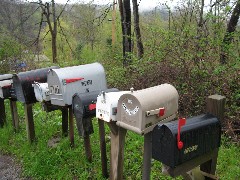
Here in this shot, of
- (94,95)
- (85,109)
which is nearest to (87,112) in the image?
(85,109)

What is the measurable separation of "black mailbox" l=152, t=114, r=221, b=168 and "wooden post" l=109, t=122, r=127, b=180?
0.74m

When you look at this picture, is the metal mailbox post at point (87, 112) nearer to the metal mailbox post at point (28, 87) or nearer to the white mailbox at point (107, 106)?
the white mailbox at point (107, 106)

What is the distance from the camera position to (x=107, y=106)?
8.34 feet

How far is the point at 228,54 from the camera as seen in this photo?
15.1ft

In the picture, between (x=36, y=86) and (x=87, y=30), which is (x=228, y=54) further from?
(x=87, y=30)

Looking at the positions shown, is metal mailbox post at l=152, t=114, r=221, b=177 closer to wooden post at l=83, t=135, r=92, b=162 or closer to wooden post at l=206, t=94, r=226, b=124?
wooden post at l=206, t=94, r=226, b=124

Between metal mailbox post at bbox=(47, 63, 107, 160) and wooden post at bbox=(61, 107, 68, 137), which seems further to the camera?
wooden post at bbox=(61, 107, 68, 137)

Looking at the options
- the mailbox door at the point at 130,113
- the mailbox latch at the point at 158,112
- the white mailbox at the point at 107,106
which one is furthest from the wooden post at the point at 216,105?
the white mailbox at the point at 107,106

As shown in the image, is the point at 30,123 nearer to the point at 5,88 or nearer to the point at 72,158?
the point at 5,88

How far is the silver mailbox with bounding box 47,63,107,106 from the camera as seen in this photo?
3.29m

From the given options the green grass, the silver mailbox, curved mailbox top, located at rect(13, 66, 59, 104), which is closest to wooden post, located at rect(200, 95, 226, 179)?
the green grass

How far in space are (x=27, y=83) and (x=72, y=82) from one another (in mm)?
1016

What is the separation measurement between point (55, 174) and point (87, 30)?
65.9 ft

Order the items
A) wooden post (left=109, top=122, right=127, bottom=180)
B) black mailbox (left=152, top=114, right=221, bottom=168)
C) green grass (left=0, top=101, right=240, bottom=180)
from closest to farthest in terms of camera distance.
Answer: black mailbox (left=152, top=114, right=221, bottom=168), wooden post (left=109, top=122, right=127, bottom=180), green grass (left=0, top=101, right=240, bottom=180)
